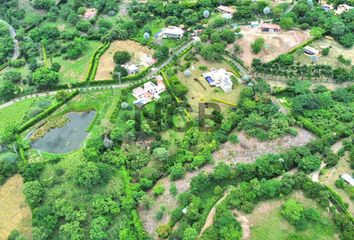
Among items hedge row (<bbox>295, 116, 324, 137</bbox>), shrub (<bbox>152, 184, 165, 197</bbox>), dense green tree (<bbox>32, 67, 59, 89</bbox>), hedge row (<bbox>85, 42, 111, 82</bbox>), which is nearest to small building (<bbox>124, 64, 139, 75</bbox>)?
hedge row (<bbox>85, 42, 111, 82</bbox>)

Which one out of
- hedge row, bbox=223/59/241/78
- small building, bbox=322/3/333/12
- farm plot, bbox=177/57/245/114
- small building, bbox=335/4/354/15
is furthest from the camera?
small building, bbox=322/3/333/12

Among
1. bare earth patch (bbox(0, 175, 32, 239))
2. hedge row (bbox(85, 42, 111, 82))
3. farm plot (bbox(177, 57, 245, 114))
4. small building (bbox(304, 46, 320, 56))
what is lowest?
bare earth patch (bbox(0, 175, 32, 239))

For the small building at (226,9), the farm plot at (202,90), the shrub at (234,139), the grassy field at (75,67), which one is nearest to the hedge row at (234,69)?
the farm plot at (202,90)

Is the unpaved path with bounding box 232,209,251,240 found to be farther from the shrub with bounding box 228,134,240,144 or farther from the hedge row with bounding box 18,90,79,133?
the hedge row with bounding box 18,90,79,133

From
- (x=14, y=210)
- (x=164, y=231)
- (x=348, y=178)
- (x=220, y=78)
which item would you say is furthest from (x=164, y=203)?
(x=220, y=78)

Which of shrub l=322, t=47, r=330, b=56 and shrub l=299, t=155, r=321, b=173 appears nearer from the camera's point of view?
shrub l=299, t=155, r=321, b=173

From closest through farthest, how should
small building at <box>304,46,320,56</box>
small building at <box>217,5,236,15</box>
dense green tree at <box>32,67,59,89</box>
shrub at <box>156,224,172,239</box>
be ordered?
shrub at <box>156,224,172,239</box> → dense green tree at <box>32,67,59,89</box> → small building at <box>304,46,320,56</box> → small building at <box>217,5,236,15</box>

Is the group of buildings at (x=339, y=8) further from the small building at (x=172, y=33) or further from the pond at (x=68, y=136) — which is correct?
the pond at (x=68, y=136)

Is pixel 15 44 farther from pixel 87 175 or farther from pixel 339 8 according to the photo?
pixel 339 8
